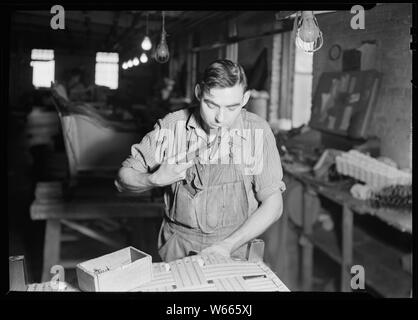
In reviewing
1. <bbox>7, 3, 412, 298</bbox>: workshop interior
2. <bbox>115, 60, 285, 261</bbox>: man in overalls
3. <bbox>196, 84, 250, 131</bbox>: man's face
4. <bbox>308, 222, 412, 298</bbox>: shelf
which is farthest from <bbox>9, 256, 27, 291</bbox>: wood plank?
<bbox>308, 222, 412, 298</bbox>: shelf

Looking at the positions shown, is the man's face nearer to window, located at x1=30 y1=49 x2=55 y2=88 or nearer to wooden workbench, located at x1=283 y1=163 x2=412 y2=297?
window, located at x1=30 y1=49 x2=55 y2=88

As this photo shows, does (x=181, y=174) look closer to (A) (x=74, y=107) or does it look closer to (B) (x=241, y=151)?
(B) (x=241, y=151)

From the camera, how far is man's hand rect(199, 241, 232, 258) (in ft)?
5.05

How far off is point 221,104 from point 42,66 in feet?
3.28

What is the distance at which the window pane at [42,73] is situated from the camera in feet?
6.68

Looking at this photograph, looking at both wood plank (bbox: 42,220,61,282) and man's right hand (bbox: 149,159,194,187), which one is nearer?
man's right hand (bbox: 149,159,194,187)

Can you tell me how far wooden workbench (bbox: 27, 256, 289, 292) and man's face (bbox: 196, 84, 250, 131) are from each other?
1.69ft

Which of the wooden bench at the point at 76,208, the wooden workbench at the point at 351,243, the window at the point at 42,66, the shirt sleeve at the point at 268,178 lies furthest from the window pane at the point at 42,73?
the wooden workbench at the point at 351,243

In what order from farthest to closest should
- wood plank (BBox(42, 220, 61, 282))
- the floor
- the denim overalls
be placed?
the floor → wood plank (BBox(42, 220, 61, 282)) → the denim overalls

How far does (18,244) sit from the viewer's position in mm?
3473

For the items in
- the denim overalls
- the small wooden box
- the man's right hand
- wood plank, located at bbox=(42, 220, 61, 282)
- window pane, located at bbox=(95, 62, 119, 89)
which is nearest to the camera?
the small wooden box

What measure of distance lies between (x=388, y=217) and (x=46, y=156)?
2.78 meters

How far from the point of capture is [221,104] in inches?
62.1

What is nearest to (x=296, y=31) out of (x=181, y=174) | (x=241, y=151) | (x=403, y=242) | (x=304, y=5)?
(x=304, y=5)
